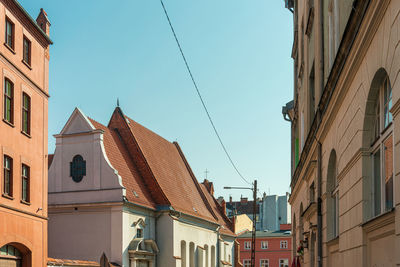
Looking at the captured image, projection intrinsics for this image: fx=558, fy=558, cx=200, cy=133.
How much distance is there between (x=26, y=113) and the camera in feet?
79.1

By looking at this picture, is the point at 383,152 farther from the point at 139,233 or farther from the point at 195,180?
the point at 195,180

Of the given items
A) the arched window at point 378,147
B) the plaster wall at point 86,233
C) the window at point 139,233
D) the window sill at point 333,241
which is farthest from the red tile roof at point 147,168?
the arched window at point 378,147

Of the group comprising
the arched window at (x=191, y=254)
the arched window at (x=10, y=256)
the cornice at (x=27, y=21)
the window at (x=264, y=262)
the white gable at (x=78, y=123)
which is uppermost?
the cornice at (x=27, y=21)

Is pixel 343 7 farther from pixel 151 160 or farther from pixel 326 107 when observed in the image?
pixel 151 160

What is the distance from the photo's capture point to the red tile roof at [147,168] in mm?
36250

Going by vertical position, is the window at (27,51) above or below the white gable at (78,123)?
above

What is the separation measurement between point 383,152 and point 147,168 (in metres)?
31.3

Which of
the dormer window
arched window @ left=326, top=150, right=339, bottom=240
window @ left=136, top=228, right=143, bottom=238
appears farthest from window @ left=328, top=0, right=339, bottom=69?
the dormer window

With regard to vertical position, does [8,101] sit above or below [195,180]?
above

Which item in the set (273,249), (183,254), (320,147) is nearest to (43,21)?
(320,147)

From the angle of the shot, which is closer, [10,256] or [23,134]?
[10,256]

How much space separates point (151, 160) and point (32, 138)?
55.6 ft

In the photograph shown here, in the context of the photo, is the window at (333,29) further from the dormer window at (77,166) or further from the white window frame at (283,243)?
the white window frame at (283,243)

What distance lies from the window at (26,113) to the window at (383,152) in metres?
17.9
